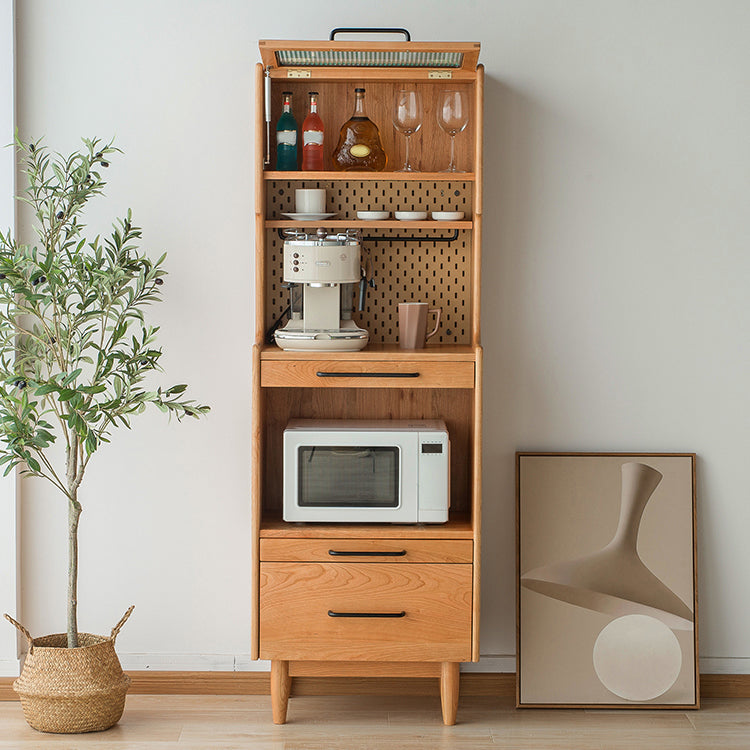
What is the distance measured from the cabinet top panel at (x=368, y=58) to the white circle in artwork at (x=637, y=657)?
1873 millimetres

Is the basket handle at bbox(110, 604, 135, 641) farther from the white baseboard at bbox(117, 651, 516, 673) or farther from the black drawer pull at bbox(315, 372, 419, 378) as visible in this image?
the black drawer pull at bbox(315, 372, 419, 378)

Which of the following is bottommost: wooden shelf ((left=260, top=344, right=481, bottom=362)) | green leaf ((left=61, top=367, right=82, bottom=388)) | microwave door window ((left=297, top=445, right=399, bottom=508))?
microwave door window ((left=297, top=445, right=399, bottom=508))

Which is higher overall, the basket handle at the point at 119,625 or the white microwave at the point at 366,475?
the white microwave at the point at 366,475

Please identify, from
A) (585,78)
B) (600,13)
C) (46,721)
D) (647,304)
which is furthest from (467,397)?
(46,721)

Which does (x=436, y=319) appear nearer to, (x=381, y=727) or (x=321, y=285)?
(x=321, y=285)

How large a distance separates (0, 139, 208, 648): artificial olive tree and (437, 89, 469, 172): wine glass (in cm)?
101

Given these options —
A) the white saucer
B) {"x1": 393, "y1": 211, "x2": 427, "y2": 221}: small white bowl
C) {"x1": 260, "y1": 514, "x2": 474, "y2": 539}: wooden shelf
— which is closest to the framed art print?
{"x1": 260, "y1": 514, "x2": 474, "y2": 539}: wooden shelf

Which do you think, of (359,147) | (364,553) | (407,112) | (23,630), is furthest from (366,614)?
(407,112)

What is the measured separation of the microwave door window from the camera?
9.02 feet

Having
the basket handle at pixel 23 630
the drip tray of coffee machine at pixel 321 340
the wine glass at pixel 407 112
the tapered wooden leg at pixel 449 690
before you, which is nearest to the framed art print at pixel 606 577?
the tapered wooden leg at pixel 449 690

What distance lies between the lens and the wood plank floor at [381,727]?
2.71 metres

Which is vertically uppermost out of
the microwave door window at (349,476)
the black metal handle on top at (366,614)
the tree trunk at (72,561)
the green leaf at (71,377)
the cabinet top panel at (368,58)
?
the cabinet top panel at (368,58)

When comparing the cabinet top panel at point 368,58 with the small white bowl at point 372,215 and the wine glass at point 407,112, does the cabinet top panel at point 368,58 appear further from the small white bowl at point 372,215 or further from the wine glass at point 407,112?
the small white bowl at point 372,215

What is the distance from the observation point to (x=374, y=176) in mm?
2773
